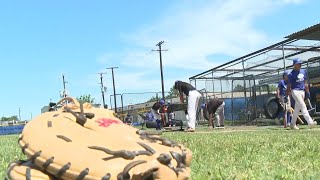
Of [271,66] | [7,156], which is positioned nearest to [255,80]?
[271,66]

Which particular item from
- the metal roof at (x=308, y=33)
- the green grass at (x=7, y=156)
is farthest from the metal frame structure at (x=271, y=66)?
the green grass at (x=7, y=156)

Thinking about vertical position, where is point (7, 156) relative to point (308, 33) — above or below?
below

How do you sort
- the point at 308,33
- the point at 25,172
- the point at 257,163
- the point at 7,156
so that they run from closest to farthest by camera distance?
the point at 25,172 < the point at 257,163 < the point at 7,156 < the point at 308,33

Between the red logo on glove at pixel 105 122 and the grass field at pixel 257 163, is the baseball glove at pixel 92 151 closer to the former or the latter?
the red logo on glove at pixel 105 122

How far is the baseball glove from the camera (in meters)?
2.35

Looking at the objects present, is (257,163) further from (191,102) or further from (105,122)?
(191,102)

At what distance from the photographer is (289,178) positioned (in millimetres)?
3127

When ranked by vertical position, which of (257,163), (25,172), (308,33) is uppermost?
(308,33)

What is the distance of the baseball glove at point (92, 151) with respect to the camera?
7.72 ft

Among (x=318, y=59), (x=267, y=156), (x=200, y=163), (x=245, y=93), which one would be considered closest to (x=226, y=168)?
(x=200, y=163)

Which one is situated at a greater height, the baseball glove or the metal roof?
the metal roof

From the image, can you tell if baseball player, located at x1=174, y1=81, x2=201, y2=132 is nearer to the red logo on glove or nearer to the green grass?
the green grass

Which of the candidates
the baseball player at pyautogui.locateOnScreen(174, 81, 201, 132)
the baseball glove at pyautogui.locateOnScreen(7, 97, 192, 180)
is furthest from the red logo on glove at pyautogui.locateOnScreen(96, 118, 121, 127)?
the baseball player at pyautogui.locateOnScreen(174, 81, 201, 132)

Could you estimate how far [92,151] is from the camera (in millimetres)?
2551
